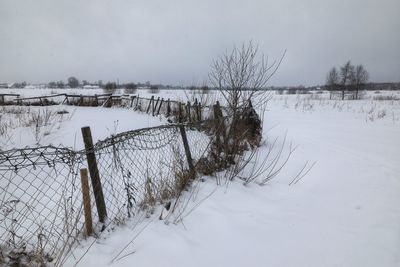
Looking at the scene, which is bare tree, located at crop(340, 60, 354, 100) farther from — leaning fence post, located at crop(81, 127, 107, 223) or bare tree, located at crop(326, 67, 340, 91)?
leaning fence post, located at crop(81, 127, 107, 223)

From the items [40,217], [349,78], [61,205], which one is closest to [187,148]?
[61,205]

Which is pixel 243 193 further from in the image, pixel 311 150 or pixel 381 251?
pixel 311 150

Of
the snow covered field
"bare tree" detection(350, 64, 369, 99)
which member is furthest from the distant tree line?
the snow covered field

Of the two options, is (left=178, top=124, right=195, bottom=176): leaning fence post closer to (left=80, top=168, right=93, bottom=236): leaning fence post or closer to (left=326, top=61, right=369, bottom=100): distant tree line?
(left=80, top=168, right=93, bottom=236): leaning fence post

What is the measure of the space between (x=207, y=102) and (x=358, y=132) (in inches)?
211

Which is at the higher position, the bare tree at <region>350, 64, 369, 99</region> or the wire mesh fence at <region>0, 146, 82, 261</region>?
the bare tree at <region>350, 64, 369, 99</region>

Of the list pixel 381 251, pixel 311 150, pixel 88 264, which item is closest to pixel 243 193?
pixel 381 251

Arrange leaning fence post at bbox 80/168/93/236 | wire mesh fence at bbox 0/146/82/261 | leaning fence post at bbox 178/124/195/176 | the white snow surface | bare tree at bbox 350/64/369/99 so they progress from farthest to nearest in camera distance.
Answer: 1. bare tree at bbox 350/64/369/99
2. leaning fence post at bbox 178/124/195/176
3. leaning fence post at bbox 80/168/93/236
4. the white snow surface
5. wire mesh fence at bbox 0/146/82/261

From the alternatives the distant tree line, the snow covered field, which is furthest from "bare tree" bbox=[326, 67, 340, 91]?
the snow covered field

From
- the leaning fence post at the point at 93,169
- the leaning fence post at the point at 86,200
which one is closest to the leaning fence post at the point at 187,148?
the leaning fence post at the point at 93,169

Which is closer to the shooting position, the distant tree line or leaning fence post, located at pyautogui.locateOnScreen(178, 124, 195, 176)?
leaning fence post, located at pyautogui.locateOnScreen(178, 124, 195, 176)

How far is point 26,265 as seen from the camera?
6.20 ft

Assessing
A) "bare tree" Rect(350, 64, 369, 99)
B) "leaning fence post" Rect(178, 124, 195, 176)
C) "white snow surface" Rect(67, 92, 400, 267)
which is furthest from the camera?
"bare tree" Rect(350, 64, 369, 99)

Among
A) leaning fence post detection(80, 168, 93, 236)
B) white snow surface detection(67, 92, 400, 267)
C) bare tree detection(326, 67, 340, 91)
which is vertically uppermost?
bare tree detection(326, 67, 340, 91)
